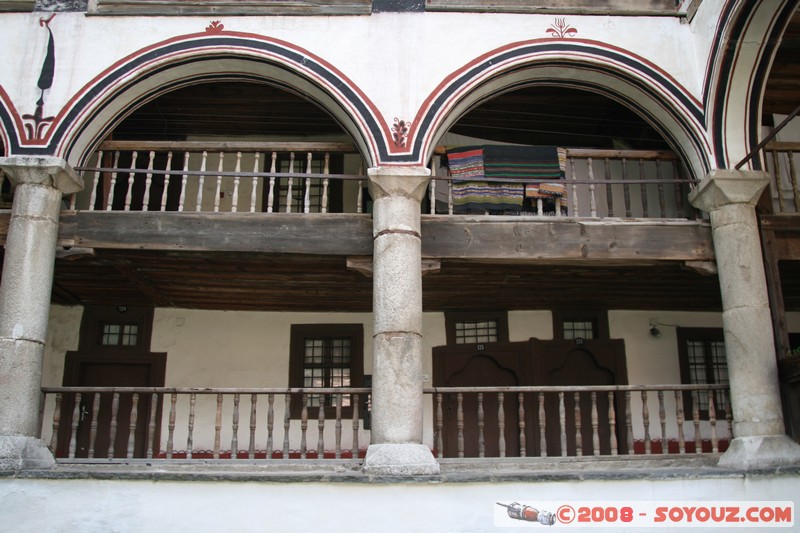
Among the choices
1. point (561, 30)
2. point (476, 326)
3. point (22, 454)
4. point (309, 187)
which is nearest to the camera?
point (22, 454)

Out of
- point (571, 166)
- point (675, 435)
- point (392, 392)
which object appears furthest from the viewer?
point (675, 435)

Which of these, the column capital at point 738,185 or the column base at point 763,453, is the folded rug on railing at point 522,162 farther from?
the column base at point 763,453

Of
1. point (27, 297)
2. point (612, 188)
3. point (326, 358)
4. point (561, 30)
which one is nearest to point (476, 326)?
point (326, 358)

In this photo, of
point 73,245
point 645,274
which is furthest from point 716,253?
point 73,245

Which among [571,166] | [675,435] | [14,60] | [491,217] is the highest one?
[14,60]

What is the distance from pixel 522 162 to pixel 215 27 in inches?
146

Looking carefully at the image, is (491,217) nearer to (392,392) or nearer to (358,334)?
(392,392)

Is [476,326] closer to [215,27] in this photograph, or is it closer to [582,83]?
[582,83]

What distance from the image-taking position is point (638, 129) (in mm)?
10953

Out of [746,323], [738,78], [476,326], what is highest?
[738,78]

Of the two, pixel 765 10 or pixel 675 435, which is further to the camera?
pixel 675 435

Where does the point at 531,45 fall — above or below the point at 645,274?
above

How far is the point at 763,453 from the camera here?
293 inches

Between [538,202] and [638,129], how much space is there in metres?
2.92
